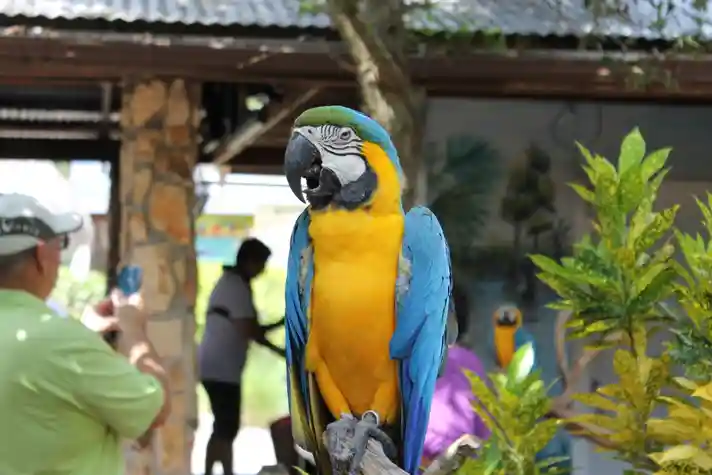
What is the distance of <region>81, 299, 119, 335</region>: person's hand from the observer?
8.26 ft

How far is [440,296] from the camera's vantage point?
1.51 meters

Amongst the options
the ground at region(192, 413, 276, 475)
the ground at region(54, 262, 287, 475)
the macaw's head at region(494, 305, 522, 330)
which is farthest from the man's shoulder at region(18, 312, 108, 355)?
the ground at region(54, 262, 287, 475)

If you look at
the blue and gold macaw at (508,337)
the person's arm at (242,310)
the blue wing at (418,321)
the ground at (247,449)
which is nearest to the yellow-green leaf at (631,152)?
the blue wing at (418,321)

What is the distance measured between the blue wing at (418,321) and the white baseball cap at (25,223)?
0.76 meters

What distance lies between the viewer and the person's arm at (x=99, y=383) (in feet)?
5.34

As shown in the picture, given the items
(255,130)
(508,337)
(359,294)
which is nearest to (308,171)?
(359,294)

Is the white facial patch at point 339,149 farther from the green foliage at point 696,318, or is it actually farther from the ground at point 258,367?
the ground at point 258,367

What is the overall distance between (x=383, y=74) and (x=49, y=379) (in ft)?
4.96

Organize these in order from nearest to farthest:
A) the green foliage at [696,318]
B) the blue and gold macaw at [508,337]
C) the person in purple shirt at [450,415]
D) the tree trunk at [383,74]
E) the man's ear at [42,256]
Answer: the man's ear at [42,256]
the green foliage at [696,318]
the person in purple shirt at [450,415]
the tree trunk at [383,74]
the blue and gold macaw at [508,337]

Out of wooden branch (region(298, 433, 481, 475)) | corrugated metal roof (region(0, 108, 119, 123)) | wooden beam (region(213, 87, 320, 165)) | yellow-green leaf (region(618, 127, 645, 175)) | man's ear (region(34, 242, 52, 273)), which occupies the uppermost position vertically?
corrugated metal roof (region(0, 108, 119, 123))

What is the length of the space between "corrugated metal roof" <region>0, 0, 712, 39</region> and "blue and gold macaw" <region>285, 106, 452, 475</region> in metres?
1.87

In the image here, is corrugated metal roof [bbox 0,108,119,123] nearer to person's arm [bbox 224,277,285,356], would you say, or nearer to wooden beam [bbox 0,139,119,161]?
wooden beam [bbox 0,139,119,161]

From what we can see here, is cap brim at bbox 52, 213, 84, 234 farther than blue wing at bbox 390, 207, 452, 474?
Yes

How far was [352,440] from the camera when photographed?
1.41 metres
